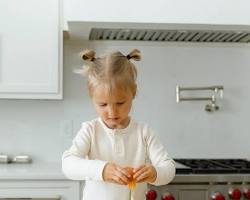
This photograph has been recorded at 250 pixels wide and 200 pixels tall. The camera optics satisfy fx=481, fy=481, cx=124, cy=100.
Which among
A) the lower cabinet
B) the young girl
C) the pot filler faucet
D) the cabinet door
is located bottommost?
the lower cabinet

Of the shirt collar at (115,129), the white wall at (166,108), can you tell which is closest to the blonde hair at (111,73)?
the shirt collar at (115,129)

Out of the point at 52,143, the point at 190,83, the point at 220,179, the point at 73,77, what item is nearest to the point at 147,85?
the point at 190,83

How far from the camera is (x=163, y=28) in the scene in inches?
86.5

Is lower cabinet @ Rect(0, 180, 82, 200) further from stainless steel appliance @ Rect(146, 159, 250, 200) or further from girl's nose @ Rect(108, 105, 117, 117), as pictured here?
girl's nose @ Rect(108, 105, 117, 117)

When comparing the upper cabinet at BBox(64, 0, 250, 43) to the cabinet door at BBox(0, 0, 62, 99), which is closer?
the upper cabinet at BBox(64, 0, 250, 43)

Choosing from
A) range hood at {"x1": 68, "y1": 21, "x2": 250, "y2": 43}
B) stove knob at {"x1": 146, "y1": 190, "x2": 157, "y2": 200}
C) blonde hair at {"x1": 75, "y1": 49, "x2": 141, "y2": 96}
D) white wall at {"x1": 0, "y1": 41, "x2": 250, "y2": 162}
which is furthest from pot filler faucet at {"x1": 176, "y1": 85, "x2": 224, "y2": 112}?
blonde hair at {"x1": 75, "y1": 49, "x2": 141, "y2": 96}

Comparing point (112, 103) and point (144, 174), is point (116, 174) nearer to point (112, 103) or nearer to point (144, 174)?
point (144, 174)

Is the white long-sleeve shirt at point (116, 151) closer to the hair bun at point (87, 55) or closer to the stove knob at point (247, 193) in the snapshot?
the hair bun at point (87, 55)

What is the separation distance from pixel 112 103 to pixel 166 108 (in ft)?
4.76

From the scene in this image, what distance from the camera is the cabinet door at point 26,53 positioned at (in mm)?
2258

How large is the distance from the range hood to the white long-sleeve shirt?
915 mm

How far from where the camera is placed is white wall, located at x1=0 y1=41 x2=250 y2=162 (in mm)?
2557

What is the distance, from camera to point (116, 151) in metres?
1.27

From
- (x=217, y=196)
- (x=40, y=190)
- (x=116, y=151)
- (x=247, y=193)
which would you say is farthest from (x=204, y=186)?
(x=116, y=151)
